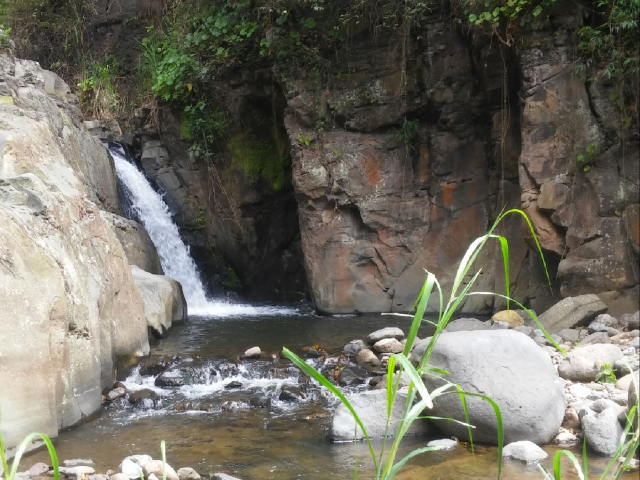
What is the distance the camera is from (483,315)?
8.77 metres

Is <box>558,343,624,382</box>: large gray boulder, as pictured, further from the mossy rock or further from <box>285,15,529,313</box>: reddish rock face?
the mossy rock

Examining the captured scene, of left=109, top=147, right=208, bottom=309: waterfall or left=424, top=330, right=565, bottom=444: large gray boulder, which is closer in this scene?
left=424, top=330, right=565, bottom=444: large gray boulder

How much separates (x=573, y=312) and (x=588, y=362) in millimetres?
1824

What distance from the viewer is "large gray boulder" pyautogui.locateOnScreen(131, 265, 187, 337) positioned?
7.45 m

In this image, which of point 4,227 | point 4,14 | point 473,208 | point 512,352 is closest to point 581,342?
point 512,352

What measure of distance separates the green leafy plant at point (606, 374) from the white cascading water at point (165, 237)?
5.86 m

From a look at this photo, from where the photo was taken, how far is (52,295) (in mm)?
4445

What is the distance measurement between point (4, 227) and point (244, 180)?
6.81 meters

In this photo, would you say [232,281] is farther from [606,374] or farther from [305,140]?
[606,374]

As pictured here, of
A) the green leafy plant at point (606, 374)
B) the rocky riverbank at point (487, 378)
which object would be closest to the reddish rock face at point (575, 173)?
the rocky riverbank at point (487, 378)

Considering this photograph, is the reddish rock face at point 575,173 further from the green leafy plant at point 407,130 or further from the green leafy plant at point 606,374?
the green leafy plant at point 606,374

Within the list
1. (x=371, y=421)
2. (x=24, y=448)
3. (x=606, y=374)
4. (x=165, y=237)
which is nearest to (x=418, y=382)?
(x=24, y=448)

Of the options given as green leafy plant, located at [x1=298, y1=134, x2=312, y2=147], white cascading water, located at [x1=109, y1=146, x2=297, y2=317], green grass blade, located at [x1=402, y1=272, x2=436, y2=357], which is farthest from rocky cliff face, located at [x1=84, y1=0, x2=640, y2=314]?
green grass blade, located at [x1=402, y1=272, x2=436, y2=357]

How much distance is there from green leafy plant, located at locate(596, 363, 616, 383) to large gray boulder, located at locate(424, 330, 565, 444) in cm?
76
